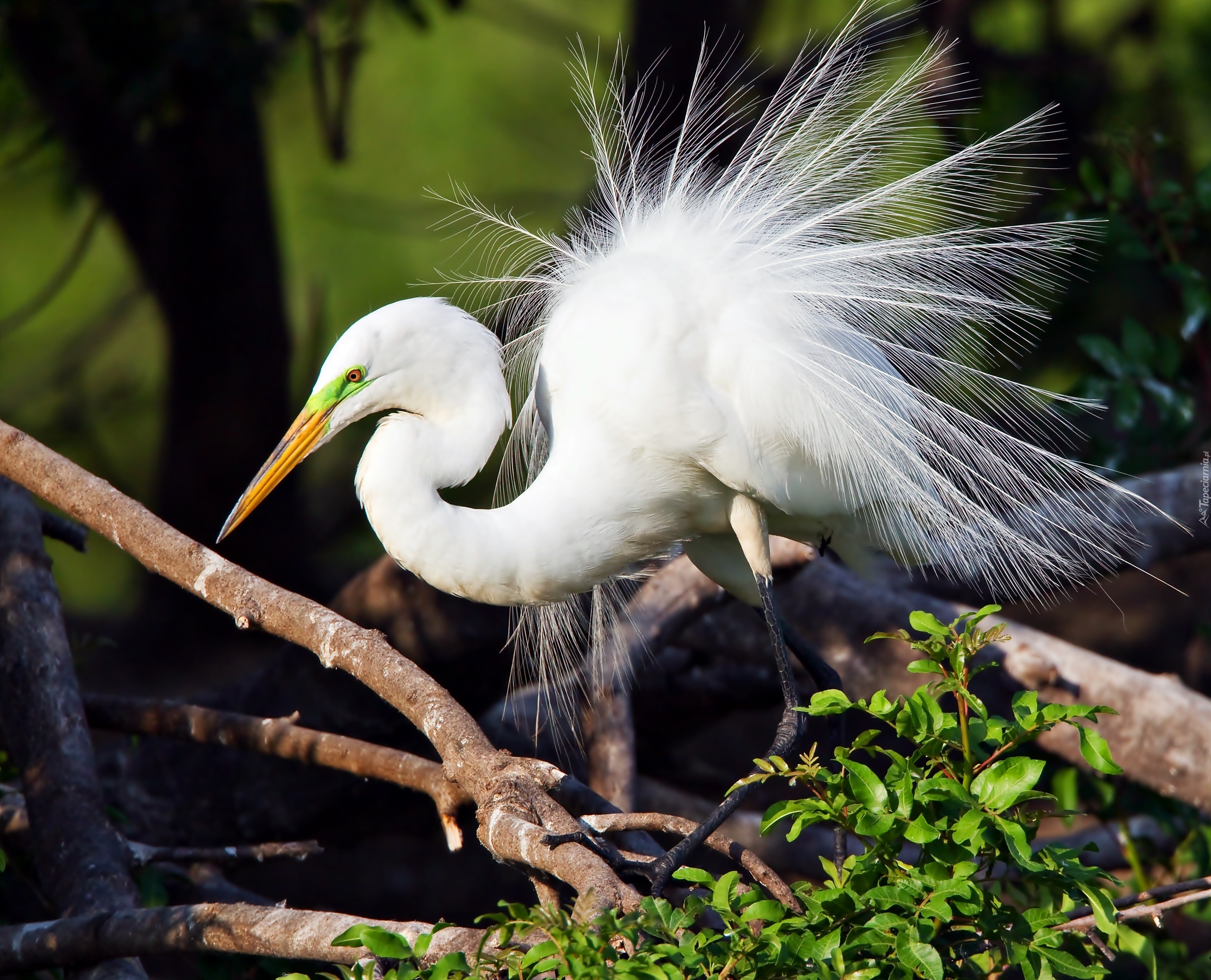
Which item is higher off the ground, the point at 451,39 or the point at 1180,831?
the point at 451,39

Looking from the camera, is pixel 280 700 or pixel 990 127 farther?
pixel 990 127

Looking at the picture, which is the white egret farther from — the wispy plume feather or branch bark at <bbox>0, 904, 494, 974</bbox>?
branch bark at <bbox>0, 904, 494, 974</bbox>

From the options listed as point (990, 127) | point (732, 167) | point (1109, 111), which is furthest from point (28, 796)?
point (1109, 111)

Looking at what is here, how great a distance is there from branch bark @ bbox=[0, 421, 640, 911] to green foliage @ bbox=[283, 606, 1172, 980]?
0.39 feet

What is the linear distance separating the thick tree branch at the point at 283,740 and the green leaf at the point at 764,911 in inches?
23.1

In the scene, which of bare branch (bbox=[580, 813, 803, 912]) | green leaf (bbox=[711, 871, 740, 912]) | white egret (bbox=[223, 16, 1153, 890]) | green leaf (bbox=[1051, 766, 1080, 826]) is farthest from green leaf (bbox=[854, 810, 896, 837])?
green leaf (bbox=[1051, 766, 1080, 826])

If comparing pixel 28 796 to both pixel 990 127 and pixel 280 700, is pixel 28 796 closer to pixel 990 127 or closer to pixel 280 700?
pixel 280 700

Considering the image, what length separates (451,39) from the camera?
7574mm

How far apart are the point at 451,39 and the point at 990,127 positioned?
5.48 m

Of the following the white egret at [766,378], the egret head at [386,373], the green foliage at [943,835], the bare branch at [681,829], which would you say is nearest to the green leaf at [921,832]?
the green foliage at [943,835]

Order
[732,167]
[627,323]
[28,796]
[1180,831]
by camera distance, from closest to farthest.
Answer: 1. [28,796]
2. [627,323]
3. [732,167]
4. [1180,831]

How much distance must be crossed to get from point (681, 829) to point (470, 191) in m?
3.35

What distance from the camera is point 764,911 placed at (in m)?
0.99

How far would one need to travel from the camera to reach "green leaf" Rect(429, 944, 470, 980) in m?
0.90
